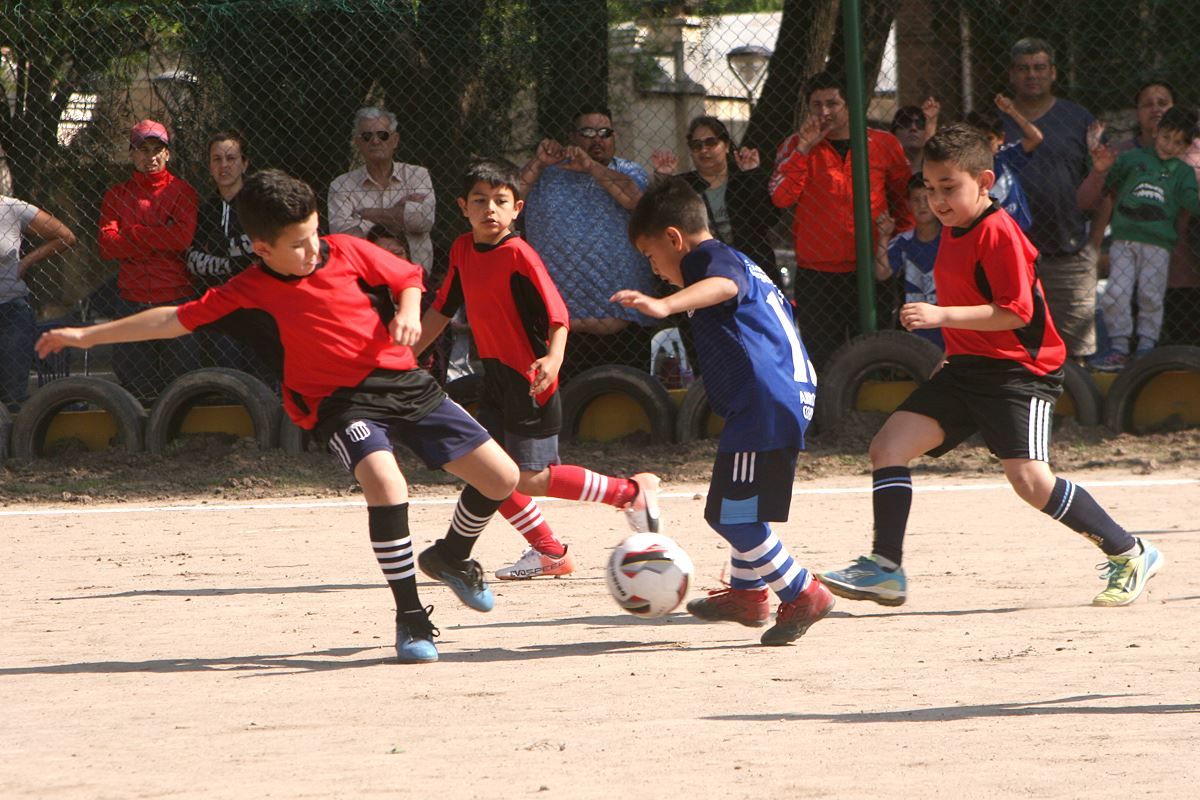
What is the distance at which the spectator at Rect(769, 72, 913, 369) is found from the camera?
9.15m

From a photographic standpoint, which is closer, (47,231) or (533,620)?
(533,620)

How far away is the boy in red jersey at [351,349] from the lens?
504 centimetres

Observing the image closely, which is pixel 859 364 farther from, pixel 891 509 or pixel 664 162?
pixel 891 509

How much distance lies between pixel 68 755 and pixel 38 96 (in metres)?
7.69

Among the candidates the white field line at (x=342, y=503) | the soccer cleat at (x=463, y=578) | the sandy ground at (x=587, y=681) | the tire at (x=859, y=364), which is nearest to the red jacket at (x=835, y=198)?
the tire at (x=859, y=364)

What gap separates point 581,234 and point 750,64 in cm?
235

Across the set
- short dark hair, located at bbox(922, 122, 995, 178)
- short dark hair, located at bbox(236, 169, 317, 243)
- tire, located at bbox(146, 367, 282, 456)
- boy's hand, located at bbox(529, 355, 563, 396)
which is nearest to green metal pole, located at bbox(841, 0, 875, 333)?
tire, located at bbox(146, 367, 282, 456)

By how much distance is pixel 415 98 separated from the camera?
10.1m

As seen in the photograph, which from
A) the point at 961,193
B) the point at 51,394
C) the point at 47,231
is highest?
the point at 961,193

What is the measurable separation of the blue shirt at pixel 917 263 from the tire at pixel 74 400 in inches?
178

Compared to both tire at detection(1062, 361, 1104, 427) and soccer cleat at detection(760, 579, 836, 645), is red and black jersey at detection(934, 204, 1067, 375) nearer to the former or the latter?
soccer cleat at detection(760, 579, 836, 645)

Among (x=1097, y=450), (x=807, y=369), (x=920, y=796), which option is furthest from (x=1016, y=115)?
(x=920, y=796)

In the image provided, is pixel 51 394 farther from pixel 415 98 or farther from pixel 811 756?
pixel 811 756

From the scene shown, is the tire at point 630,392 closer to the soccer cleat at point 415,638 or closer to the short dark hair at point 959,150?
the short dark hair at point 959,150
